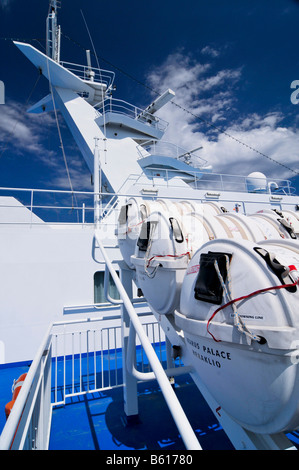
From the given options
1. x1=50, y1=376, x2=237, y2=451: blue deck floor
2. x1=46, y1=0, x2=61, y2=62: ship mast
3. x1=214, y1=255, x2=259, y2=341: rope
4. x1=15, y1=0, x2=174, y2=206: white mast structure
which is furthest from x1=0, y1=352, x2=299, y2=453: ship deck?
x1=46, y1=0, x2=61, y2=62: ship mast

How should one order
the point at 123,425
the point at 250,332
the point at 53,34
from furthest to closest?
the point at 53,34 → the point at 123,425 → the point at 250,332

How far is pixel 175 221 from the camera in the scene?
2562 mm

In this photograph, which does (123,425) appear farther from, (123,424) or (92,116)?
(92,116)

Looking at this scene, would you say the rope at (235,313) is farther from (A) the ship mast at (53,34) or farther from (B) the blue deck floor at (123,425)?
(A) the ship mast at (53,34)

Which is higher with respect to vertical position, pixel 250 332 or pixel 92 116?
pixel 92 116

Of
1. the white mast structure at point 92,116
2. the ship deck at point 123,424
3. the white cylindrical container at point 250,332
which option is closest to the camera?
the white cylindrical container at point 250,332

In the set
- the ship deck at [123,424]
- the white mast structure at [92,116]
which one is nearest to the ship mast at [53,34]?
the white mast structure at [92,116]

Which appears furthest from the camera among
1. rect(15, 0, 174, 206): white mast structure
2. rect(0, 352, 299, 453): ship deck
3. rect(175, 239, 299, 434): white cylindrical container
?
rect(15, 0, 174, 206): white mast structure

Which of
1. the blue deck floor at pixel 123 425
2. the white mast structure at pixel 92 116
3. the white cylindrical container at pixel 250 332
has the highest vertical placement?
the white mast structure at pixel 92 116

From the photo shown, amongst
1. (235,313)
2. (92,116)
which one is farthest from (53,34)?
(235,313)

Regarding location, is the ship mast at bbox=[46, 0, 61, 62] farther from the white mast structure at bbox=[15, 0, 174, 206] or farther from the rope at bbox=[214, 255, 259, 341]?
A: the rope at bbox=[214, 255, 259, 341]

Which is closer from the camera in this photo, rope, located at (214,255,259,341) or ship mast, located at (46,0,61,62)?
rope, located at (214,255,259,341)

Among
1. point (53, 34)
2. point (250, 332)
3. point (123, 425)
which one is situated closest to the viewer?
point (250, 332)
